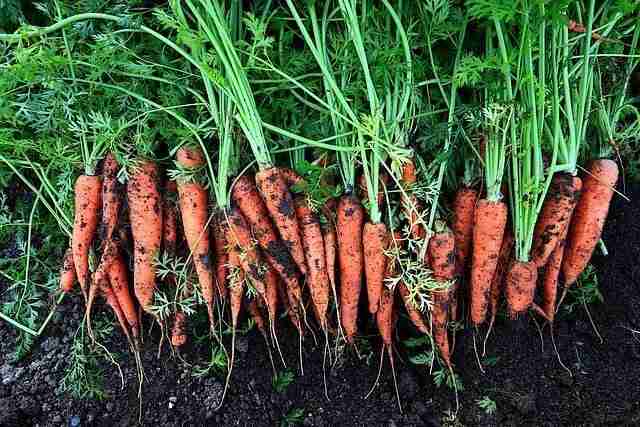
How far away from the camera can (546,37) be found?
1.93 m

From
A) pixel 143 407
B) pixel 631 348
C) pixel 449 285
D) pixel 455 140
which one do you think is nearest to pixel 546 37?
pixel 455 140

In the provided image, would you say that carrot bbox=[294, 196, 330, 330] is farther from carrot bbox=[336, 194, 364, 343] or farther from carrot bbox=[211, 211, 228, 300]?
carrot bbox=[211, 211, 228, 300]

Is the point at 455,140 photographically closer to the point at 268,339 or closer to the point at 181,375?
the point at 268,339

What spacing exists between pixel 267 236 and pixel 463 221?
725mm

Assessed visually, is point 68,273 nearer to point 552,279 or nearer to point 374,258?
point 374,258

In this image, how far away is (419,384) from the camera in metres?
2.16

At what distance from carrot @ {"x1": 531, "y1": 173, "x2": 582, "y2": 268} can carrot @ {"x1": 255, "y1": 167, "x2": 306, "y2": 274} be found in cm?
86

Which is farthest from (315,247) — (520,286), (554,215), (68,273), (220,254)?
(68,273)

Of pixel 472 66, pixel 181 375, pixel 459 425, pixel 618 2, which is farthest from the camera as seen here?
pixel 181 375

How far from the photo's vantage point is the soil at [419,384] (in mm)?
2016

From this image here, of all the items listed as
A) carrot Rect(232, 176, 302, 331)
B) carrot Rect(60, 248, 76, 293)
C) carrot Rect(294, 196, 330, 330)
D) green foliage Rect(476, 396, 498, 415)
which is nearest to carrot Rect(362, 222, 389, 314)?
carrot Rect(294, 196, 330, 330)

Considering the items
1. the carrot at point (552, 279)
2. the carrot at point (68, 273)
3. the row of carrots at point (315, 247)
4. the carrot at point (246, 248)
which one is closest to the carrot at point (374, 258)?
the row of carrots at point (315, 247)

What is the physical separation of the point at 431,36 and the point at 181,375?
1506 millimetres

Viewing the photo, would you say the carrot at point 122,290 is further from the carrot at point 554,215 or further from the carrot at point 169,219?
the carrot at point 554,215
